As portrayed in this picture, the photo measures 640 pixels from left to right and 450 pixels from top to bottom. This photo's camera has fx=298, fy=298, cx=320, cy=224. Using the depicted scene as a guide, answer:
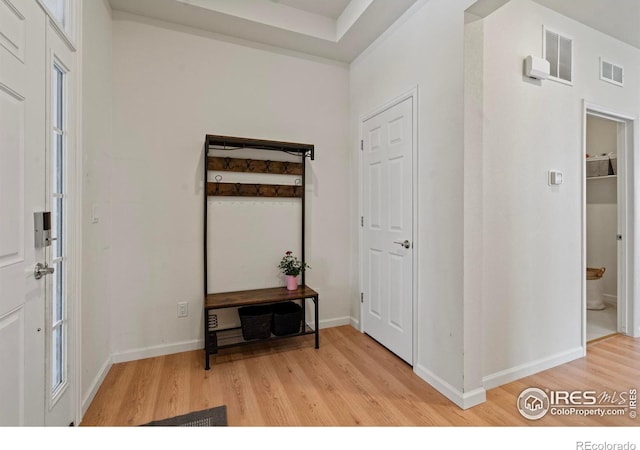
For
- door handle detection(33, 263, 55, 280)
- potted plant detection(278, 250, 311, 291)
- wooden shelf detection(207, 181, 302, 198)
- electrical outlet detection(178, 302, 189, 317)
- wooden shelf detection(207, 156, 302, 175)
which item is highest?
wooden shelf detection(207, 156, 302, 175)

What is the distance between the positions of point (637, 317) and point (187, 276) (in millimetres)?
4204

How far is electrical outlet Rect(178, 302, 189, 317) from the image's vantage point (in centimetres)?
256

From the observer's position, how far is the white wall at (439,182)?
1861mm

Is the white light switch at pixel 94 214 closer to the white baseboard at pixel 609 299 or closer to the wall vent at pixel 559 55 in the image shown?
the wall vent at pixel 559 55

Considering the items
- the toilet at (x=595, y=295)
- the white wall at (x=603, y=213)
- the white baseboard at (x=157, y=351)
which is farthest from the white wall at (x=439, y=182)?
the white wall at (x=603, y=213)

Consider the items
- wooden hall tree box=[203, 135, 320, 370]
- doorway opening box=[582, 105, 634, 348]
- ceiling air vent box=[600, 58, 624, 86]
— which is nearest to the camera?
wooden hall tree box=[203, 135, 320, 370]

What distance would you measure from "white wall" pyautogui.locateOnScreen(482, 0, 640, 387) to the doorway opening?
34 centimetres

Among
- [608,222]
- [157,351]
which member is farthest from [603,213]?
[157,351]

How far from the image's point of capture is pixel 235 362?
238 cm

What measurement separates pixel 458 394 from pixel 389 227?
1.30m

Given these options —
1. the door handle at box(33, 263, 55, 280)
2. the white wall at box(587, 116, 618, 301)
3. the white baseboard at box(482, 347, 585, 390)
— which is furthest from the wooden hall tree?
the white wall at box(587, 116, 618, 301)

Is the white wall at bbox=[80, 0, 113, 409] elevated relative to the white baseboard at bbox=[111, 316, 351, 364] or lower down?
elevated

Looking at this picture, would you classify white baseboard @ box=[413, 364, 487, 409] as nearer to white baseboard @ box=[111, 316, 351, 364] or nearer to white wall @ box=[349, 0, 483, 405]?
white wall @ box=[349, 0, 483, 405]

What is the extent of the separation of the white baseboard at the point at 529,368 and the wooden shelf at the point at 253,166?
2266 millimetres
